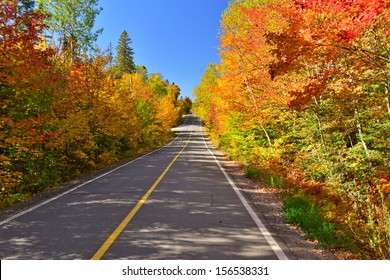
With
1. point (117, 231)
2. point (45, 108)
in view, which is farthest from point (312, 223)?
point (45, 108)

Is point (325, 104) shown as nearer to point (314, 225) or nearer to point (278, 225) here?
point (314, 225)

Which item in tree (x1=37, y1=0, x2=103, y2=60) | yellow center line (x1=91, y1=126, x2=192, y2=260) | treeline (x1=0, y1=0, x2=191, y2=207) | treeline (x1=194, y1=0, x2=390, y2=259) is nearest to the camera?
yellow center line (x1=91, y1=126, x2=192, y2=260)

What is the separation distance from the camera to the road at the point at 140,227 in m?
4.25

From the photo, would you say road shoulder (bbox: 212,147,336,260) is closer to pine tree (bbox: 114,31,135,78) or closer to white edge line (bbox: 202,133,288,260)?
white edge line (bbox: 202,133,288,260)

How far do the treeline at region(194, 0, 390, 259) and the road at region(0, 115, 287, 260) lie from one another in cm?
153

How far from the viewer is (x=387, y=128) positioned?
9.14m

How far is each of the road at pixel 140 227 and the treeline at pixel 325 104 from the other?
5.01 ft

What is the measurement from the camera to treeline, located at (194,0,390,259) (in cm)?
553

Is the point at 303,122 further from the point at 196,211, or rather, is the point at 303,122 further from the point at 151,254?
the point at 151,254

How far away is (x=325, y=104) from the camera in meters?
10.4

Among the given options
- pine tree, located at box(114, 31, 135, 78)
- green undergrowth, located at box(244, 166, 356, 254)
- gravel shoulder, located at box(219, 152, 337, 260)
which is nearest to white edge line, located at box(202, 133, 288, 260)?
gravel shoulder, located at box(219, 152, 337, 260)

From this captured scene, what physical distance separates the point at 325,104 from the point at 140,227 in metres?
8.53
